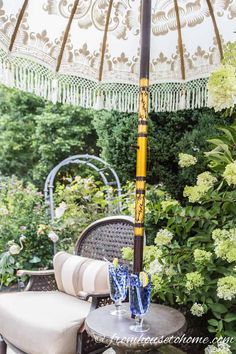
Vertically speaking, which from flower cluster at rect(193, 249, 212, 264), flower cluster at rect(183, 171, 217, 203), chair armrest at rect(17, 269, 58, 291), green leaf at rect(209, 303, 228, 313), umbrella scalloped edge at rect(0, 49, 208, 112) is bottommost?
chair armrest at rect(17, 269, 58, 291)

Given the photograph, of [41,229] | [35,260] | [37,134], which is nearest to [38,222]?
[41,229]

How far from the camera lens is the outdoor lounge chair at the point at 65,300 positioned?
184 centimetres

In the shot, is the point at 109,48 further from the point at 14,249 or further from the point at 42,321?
the point at 14,249

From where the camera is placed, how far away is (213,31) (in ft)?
6.68

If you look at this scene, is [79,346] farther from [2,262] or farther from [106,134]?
[106,134]

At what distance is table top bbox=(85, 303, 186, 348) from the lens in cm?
144

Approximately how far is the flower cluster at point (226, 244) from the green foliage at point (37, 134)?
18.6 ft

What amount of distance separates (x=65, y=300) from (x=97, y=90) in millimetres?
1200

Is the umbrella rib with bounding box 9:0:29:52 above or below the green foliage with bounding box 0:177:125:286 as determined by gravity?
above

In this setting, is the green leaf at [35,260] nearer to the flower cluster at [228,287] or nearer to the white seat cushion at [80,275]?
the white seat cushion at [80,275]

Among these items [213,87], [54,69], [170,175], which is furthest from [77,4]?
[170,175]

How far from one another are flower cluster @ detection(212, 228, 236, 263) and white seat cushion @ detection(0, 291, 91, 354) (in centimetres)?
80

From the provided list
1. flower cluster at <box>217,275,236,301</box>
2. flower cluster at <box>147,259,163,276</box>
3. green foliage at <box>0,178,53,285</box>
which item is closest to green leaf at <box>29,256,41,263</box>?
green foliage at <box>0,178,53,285</box>

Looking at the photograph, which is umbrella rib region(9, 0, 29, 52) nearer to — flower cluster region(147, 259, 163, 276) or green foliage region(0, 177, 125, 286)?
flower cluster region(147, 259, 163, 276)
